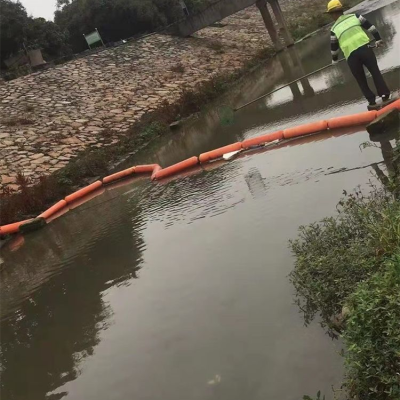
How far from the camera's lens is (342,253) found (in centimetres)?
388

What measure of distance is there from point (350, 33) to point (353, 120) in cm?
125

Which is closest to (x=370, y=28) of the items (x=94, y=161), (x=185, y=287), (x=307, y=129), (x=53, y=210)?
(x=307, y=129)

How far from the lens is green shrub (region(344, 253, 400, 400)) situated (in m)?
2.55

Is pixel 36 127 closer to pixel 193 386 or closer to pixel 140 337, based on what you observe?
pixel 140 337

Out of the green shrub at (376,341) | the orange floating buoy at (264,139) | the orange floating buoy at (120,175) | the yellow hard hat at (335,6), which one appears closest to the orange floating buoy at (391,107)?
the yellow hard hat at (335,6)

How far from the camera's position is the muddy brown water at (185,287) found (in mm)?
3611

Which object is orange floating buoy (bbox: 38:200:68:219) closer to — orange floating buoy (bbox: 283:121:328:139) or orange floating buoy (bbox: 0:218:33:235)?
orange floating buoy (bbox: 0:218:33:235)

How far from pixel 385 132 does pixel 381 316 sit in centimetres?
441

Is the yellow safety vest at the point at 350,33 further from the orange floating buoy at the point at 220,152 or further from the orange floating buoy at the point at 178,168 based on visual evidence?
the orange floating buoy at the point at 178,168

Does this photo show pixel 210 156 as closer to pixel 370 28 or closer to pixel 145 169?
pixel 145 169

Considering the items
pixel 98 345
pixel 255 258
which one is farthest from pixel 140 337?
pixel 255 258

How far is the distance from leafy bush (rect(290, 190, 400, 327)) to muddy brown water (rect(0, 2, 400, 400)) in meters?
0.19

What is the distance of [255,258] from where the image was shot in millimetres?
4945

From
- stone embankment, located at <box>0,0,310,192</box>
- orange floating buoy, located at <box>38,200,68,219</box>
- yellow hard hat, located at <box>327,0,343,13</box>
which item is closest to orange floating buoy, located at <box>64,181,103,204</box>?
orange floating buoy, located at <box>38,200,68,219</box>
